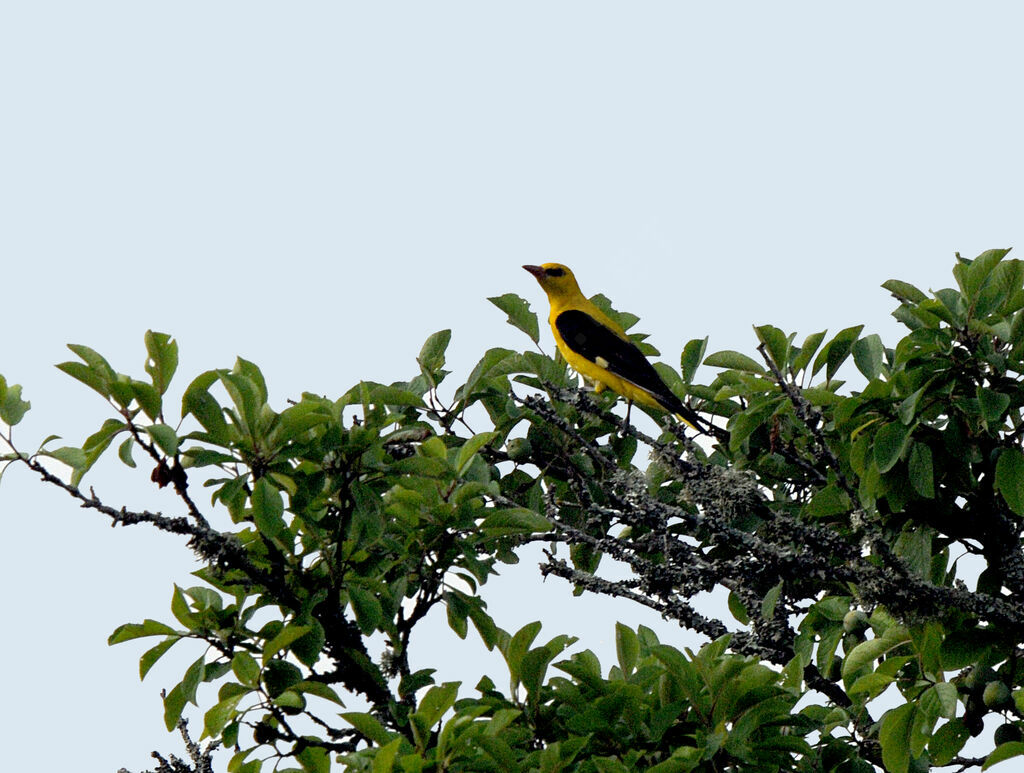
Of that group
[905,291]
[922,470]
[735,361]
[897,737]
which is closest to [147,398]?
[735,361]

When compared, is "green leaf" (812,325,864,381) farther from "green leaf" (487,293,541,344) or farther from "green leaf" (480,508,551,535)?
"green leaf" (480,508,551,535)

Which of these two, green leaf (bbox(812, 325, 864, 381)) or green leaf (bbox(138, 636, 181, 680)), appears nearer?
green leaf (bbox(138, 636, 181, 680))

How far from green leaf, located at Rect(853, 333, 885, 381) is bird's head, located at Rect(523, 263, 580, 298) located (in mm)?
5467

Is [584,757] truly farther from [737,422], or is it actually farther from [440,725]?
[737,422]

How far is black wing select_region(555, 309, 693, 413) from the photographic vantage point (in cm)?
665

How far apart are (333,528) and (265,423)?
70 centimetres

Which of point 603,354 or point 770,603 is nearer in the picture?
point 770,603

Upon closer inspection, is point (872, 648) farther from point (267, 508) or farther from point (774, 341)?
point (267, 508)

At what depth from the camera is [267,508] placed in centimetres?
405

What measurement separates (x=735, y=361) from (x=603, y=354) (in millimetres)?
2533

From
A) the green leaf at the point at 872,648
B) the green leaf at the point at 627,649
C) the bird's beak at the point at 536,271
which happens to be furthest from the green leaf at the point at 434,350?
the bird's beak at the point at 536,271

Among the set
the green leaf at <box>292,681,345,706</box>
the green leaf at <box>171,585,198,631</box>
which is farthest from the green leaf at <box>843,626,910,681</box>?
the green leaf at <box>171,585,198,631</box>

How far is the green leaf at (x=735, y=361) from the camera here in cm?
530

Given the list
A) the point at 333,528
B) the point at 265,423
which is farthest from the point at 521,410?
the point at 265,423
